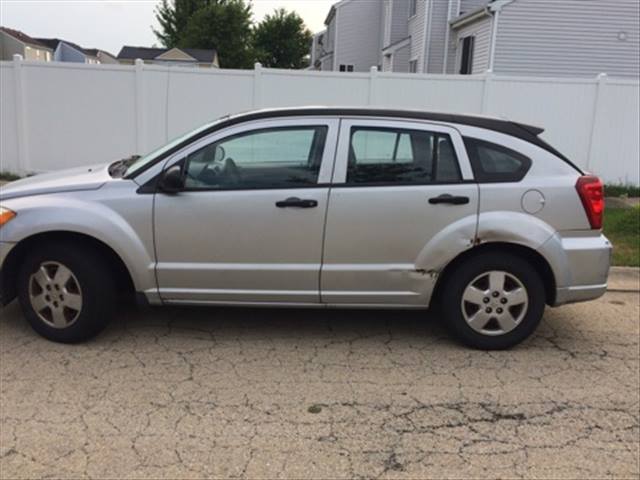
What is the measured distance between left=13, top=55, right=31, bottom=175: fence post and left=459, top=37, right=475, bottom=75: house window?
12687mm

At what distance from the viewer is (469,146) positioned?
4.22m

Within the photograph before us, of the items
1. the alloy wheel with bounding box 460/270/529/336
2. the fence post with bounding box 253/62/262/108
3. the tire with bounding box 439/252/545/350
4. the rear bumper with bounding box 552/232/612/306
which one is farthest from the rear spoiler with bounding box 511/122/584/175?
the fence post with bounding box 253/62/262/108

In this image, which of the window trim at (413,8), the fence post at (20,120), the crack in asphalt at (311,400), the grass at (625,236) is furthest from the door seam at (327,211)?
the window trim at (413,8)

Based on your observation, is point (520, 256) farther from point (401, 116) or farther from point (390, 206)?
point (401, 116)

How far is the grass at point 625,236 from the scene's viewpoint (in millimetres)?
6711

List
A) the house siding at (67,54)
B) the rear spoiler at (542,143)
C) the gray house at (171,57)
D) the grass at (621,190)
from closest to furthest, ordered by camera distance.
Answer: the rear spoiler at (542,143) < the grass at (621,190) < the gray house at (171,57) < the house siding at (67,54)

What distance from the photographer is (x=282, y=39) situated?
169 feet

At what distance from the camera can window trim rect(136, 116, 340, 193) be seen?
13.6 ft

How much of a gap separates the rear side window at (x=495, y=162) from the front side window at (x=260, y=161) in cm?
105

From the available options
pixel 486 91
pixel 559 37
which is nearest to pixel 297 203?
pixel 486 91

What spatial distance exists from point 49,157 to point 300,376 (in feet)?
30.7

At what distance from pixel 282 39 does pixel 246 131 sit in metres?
50.0

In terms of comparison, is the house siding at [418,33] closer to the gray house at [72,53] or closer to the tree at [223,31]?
the tree at [223,31]

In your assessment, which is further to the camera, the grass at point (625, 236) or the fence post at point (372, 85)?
the fence post at point (372, 85)
